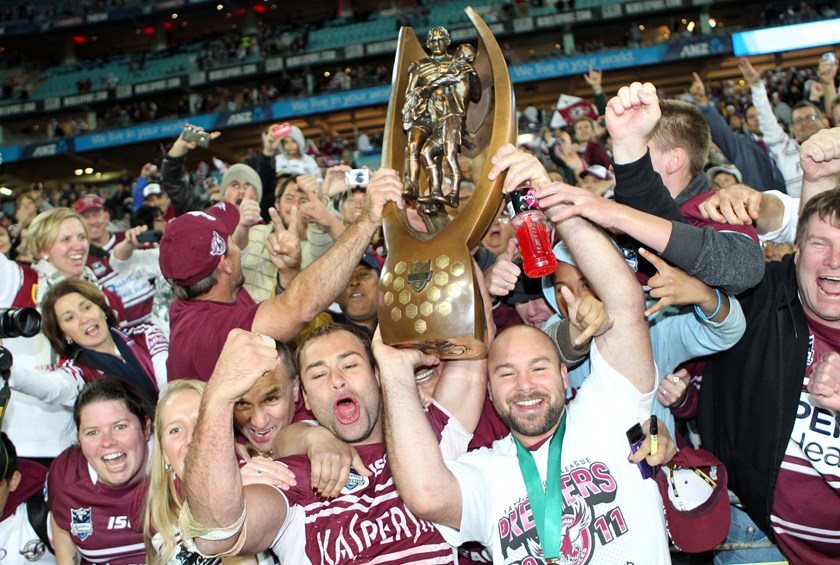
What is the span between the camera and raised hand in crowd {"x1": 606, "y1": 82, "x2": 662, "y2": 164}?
2.20 metres

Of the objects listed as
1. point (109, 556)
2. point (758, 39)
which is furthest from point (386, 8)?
point (109, 556)

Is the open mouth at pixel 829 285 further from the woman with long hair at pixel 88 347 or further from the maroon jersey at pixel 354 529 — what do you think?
the woman with long hair at pixel 88 347

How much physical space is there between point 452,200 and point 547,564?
1108 mm

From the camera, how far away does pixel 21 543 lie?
3.24 m

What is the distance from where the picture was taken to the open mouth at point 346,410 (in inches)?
101

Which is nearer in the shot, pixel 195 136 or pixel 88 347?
pixel 88 347

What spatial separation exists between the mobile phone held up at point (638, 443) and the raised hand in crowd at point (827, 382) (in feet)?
1.64

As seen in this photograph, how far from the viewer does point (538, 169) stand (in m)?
2.16

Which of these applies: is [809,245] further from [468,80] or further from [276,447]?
[276,447]

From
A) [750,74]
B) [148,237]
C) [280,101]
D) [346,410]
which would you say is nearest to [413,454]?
[346,410]

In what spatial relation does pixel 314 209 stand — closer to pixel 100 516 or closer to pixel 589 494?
pixel 100 516

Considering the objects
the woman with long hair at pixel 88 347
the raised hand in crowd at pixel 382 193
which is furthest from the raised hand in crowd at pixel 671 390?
the woman with long hair at pixel 88 347

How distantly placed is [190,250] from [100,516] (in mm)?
1150

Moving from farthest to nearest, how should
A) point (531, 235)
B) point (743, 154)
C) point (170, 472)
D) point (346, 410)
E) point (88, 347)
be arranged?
point (743, 154) < point (88, 347) < point (170, 472) < point (346, 410) < point (531, 235)
